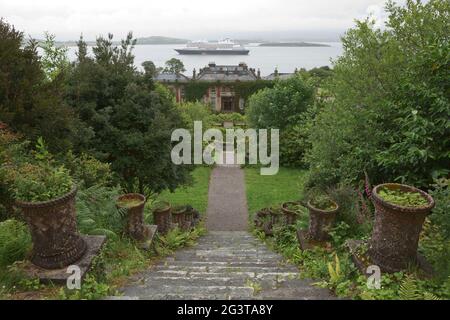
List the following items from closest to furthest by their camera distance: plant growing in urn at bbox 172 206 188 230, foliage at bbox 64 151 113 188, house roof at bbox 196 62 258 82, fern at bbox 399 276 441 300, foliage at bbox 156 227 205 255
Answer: fern at bbox 399 276 441 300, foliage at bbox 156 227 205 255, foliage at bbox 64 151 113 188, plant growing in urn at bbox 172 206 188 230, house roof at bbox 196 62 258 82

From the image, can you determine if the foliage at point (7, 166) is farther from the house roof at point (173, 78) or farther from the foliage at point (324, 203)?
the house roof at point (173, 78)

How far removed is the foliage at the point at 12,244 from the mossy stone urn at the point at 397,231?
4.39 m

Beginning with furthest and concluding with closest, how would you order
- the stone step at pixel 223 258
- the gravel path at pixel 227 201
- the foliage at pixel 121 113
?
the gravel path at pixel 227 201 → the foliage at pixel 121 113 → the stone step at pixel 223 258

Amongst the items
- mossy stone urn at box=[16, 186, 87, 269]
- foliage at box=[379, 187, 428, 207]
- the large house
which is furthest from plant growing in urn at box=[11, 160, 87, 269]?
the large house

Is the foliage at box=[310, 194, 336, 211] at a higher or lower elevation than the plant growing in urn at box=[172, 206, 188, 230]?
higher

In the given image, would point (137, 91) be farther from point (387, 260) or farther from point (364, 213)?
point (387, 260)

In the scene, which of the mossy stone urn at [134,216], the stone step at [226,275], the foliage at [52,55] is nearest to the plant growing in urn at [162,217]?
the mossy stone urn at [134,216]

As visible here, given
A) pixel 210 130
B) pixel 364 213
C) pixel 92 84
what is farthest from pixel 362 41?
pixel 210 130

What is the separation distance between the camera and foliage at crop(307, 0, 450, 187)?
6.92 meters

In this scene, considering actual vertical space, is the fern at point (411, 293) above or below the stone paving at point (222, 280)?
above

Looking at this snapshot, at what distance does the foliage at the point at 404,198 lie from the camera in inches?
182

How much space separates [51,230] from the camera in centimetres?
461

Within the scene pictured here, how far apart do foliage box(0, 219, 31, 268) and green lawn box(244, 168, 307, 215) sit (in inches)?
482

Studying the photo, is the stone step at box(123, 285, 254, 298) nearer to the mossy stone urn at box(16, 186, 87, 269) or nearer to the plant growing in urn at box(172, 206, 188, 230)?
the mossy stone urn at box(16, 186, 87, 269)
